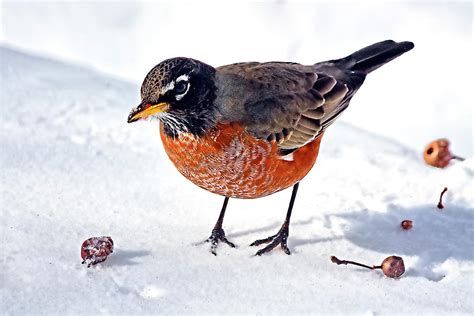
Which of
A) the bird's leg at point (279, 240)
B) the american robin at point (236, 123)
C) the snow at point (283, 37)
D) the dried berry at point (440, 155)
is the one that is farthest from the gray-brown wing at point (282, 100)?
the snow at point (283, 37)

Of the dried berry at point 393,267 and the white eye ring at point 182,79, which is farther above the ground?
the white eye ring at point 182,79

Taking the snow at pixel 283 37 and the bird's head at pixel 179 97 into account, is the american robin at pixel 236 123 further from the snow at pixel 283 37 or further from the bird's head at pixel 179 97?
the snow at pixel 283 37

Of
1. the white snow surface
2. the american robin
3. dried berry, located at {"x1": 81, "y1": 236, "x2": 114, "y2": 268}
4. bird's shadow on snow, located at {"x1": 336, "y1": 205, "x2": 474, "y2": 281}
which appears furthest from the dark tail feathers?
dried berry, located at {"x1": 81, "y1": 236, "x2": 114, "y2": 268}

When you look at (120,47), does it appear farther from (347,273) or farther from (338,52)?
(347,273)

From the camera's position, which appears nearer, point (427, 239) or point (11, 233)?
point (11, 233)

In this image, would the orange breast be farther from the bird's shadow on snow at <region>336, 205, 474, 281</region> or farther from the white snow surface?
the bird's shadow on snow at <region>336, 205, 474, 281</region>

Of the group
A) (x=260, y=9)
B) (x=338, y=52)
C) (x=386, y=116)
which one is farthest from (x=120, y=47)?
(x=386, y=116)
